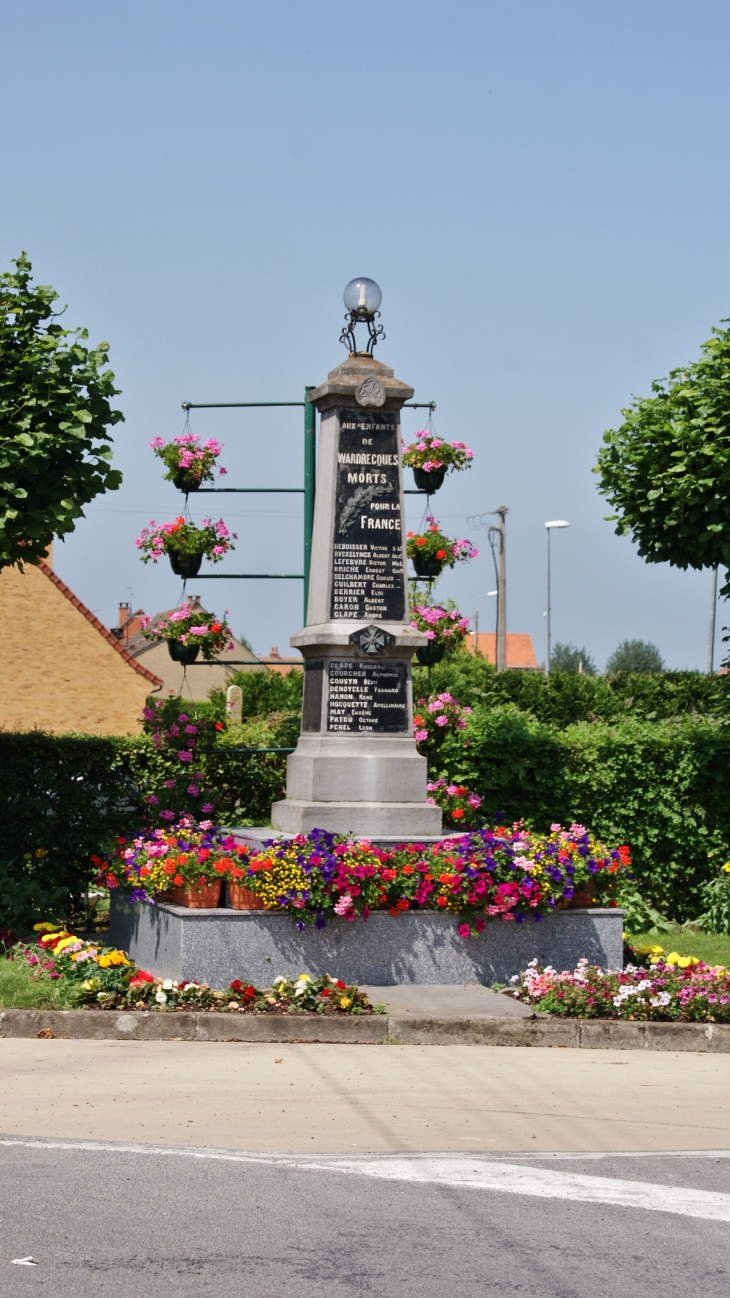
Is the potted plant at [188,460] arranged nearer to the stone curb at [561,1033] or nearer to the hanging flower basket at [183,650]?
the hanging flower basket at [183,650]

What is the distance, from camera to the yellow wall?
34438 mm

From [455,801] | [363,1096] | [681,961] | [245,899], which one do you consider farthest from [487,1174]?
[455,801]

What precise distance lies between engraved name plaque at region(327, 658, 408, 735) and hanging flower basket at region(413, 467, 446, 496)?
3.17m

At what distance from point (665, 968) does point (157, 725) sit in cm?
553

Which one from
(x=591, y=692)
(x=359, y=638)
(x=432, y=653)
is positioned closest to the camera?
(x=359, y=638)

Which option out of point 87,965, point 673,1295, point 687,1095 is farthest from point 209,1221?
point 87,965

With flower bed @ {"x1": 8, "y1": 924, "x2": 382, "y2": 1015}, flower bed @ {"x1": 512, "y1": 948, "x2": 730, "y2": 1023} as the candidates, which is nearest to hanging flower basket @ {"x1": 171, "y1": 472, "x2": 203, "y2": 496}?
flower bed @ {"x1": 8, "y1": 924, "x2": 382, "y2": 1015}

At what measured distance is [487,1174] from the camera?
6.01 m

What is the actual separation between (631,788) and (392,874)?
4.69m

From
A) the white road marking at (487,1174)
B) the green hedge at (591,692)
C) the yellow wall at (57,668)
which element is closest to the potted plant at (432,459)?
the white road marking at (487,1174)

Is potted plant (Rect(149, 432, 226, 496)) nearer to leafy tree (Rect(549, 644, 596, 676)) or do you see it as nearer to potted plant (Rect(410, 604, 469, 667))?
potted plant (Rect(410, 604, 469, 667))

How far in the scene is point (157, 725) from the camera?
13453 mm

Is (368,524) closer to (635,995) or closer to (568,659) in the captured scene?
(635,995)

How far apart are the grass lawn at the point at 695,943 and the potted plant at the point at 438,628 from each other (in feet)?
11.1
